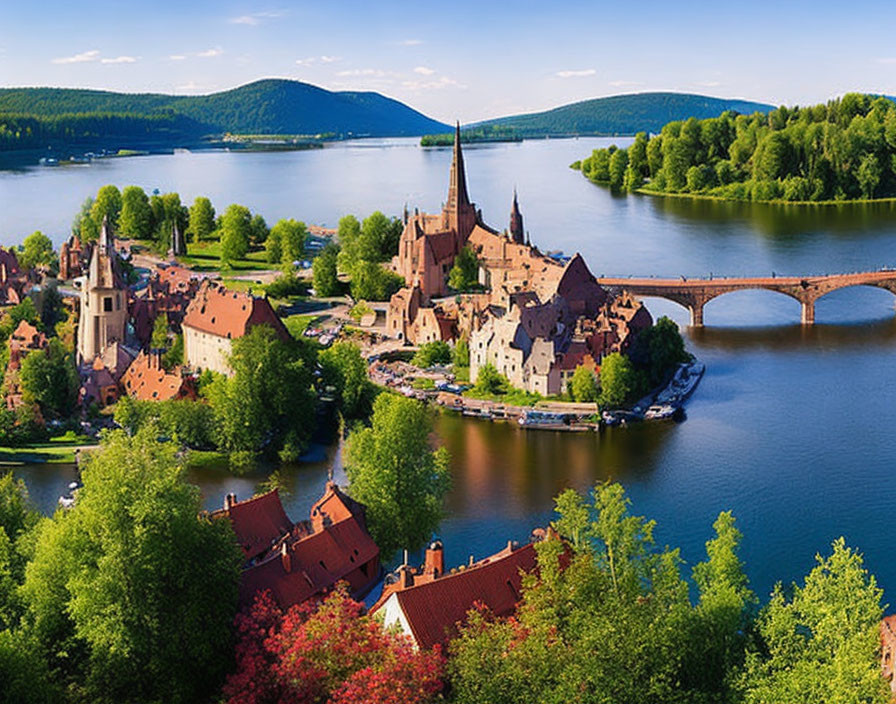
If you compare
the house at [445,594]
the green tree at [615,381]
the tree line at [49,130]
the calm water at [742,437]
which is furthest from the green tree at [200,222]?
the tree line at [49,130]

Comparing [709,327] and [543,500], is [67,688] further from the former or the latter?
[709,327]

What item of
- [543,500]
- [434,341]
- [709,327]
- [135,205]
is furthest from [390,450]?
[135,205]

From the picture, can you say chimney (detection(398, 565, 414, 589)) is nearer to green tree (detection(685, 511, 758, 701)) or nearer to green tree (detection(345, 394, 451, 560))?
green tree (detection(345, 394, 451, 560))

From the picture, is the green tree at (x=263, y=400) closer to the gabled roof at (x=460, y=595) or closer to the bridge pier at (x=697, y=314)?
the gabled roof at (x=460, y=595)

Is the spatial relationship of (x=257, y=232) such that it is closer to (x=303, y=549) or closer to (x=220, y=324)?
(x=220, y=324)

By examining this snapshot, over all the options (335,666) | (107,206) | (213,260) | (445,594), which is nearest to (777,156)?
(213,260)
